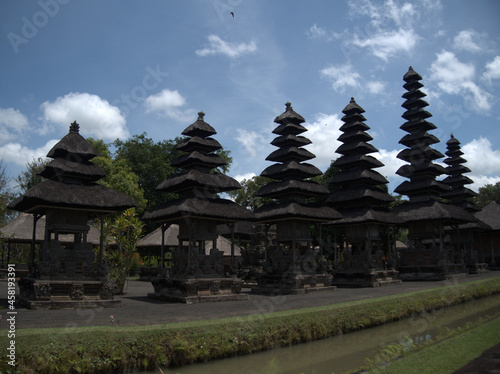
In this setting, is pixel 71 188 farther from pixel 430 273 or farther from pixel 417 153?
pixel 417 153

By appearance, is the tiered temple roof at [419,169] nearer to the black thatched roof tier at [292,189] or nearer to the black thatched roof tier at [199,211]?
the black thatched roof tier at [292,189]

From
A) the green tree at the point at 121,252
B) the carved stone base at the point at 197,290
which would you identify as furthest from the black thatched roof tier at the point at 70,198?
the carved stone base at the point at 197,290

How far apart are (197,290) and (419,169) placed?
22259 mm

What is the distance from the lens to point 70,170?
16.1 metres

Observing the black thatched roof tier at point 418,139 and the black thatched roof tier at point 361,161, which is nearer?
the black thatched roof tier at point 361,161

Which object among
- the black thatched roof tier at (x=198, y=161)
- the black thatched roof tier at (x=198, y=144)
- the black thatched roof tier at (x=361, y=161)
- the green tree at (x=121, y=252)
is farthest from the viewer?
the black thatched roof tier at (x=361, y=161)

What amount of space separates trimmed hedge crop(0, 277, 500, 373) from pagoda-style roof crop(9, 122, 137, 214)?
295 inches

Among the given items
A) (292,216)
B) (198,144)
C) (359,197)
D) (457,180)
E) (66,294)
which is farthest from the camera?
(457,180)

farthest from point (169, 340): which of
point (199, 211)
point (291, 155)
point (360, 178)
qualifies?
point (360, 178)

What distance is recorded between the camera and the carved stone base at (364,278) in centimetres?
2461

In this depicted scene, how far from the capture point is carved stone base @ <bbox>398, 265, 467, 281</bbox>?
27406mm

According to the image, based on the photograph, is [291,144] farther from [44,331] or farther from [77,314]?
[44,331]

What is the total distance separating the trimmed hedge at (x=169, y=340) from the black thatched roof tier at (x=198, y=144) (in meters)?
10.8

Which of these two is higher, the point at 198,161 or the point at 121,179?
the point at 121,179
